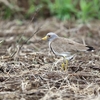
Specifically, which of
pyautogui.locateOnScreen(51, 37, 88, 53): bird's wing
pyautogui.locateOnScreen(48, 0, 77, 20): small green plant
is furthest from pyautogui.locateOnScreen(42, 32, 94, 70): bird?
pyautogui.locateOnScreen(48, 0, 77, 20): small green plant

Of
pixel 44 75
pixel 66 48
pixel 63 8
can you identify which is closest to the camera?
pixel 44 75

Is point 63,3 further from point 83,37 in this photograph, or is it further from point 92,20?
point 83,37

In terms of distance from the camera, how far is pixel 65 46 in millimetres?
5395

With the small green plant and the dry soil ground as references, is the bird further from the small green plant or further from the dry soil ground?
the small green plant

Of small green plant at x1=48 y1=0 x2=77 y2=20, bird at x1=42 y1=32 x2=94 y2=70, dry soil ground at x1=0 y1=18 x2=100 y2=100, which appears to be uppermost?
small green plant at x1=48 y1=0 x2=77 y2=20

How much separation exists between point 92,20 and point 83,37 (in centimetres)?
171

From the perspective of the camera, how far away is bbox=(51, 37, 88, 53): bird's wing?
5320 millimetres

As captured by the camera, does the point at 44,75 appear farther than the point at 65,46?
No

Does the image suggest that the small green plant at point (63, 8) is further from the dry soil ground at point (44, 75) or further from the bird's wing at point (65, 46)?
the bird's wing at point (65, 46)

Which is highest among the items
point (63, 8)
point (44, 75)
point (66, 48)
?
point (63, 8)

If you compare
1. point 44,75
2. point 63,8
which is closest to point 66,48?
point 44,75

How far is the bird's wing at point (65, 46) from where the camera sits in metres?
5.32

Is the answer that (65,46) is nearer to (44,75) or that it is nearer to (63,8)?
(44,75)

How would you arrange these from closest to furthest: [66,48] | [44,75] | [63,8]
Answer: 1. [44,75]
2. [66,48]
3. [63,8]
